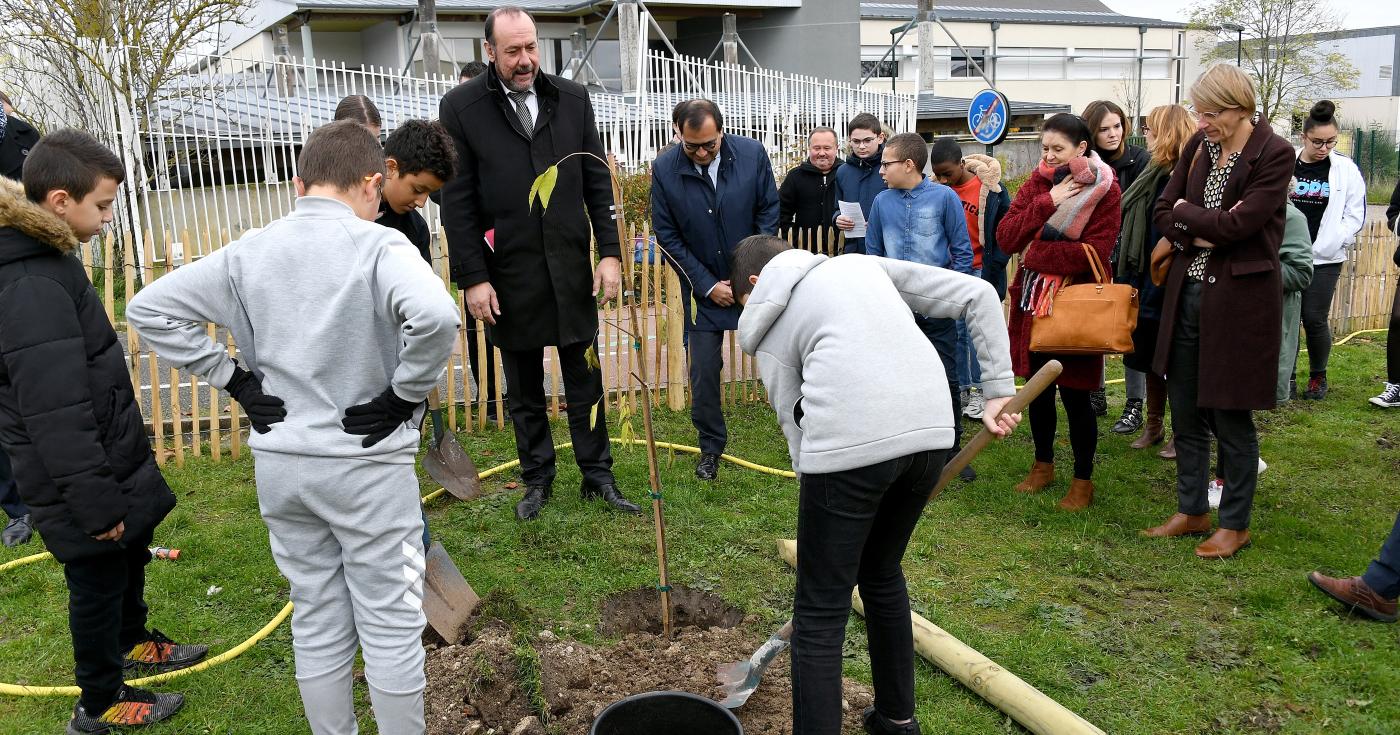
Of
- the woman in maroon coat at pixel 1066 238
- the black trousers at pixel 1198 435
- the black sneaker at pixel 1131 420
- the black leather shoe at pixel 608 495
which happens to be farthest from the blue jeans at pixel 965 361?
the black leather shoe at pixel 608 495

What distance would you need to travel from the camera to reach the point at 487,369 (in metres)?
6.80

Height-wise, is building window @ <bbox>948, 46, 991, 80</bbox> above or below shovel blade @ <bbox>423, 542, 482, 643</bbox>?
above

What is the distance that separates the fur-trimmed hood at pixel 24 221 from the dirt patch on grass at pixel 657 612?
240 centimetres

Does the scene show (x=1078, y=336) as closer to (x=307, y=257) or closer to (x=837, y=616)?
(x=837, y=616)

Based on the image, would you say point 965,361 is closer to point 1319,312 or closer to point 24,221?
point 1319,312

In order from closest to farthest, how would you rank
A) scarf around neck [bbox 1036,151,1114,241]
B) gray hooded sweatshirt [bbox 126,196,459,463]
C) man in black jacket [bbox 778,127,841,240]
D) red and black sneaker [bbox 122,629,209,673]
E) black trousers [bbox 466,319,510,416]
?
gray hooded sweatshirt [bbox 126,196,459,463]
red and black sneaker [bbox 122,629,209,673]
scarf around neck [bbox 1036,151,1114,241]
black trousers [bbox 466,319,510,416]
man in black jacket [bbox 778,127,841,240]

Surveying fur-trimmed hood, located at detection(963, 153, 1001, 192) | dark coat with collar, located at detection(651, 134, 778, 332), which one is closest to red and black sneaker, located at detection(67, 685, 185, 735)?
dark coat with collar, located at detection(651, 134, 778, 332)

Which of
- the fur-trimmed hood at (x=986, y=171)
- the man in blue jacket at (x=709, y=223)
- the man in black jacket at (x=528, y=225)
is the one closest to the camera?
the man in black jacket at (x=528, y=225)

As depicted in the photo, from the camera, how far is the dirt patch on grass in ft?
13.4

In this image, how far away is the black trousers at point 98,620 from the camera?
3.13 meters

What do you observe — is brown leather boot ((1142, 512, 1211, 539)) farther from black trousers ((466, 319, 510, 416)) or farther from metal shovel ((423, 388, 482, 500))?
black trousers ((466, 319, 510, 416))

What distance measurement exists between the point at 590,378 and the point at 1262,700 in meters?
3.31

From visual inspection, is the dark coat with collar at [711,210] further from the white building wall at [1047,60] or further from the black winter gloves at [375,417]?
the white building wall at [1047,60]

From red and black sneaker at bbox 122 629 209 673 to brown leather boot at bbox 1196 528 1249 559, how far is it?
14.2ft
